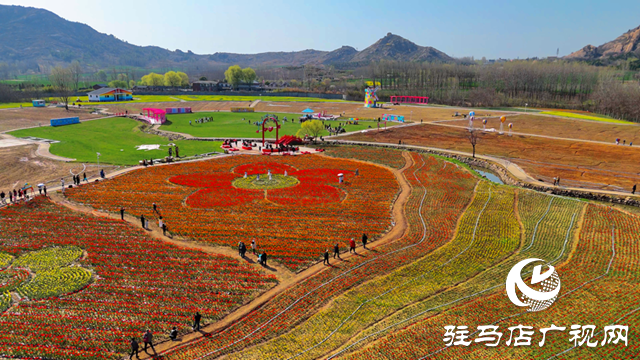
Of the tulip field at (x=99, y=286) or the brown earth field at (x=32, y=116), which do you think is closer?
the tulip field at (x=99, y=286)

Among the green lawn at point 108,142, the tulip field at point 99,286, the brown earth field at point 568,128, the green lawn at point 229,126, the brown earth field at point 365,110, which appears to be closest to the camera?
the tulip field at point 99,286

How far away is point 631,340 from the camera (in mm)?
18109

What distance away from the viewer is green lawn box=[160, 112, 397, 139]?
90500mm

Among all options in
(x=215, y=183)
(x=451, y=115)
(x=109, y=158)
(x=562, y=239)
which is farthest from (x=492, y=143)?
(x=109, y=158)

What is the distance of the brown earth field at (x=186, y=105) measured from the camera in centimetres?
13162

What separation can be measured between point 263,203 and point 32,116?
104046mm

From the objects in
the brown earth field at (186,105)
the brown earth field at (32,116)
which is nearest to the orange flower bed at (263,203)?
the brown earth field at (32,116)

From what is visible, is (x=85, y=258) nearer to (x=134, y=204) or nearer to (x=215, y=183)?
(x=134, y=204)

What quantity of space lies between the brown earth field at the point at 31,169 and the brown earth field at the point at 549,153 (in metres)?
52.9

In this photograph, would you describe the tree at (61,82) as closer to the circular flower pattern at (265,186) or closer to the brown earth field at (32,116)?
the brown earth field at (32,116)

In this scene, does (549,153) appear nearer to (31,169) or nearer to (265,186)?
(265,186)

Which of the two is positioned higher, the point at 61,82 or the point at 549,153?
the point at 61,82

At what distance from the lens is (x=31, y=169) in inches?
2159

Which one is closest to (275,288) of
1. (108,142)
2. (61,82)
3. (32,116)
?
(108,142)
